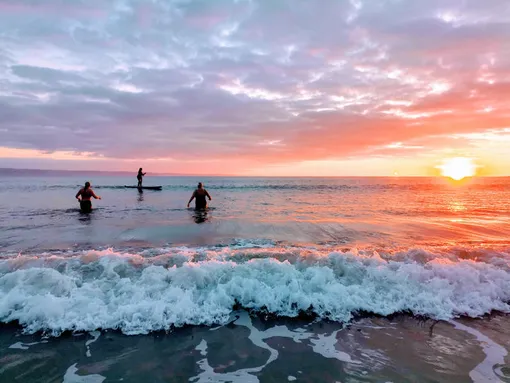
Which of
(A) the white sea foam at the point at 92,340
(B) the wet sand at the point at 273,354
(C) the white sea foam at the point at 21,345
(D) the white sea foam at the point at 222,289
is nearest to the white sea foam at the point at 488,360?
(B) the wet sand at the point at 273,354

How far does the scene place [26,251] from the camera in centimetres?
920

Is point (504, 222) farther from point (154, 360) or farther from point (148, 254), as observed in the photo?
point (154, 360)

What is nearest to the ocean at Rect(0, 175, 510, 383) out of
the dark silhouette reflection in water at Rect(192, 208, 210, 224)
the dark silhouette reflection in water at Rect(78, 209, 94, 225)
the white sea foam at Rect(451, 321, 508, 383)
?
the white sea foam at Rect(451, 321, 508, 383)

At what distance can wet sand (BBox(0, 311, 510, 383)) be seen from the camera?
12.6 ft

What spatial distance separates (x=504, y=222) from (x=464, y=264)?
11568 millimetres

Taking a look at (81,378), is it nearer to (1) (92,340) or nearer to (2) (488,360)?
(1) (92,340)

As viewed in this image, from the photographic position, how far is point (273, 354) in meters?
4.35

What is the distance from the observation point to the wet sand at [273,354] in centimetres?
384

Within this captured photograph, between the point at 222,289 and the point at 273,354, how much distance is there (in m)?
1.95

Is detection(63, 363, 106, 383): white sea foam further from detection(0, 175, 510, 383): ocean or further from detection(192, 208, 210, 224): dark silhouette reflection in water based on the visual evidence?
detection(192, 208, 210, 224): dark silhouette reflection in water

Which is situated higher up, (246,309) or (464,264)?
(464,264)

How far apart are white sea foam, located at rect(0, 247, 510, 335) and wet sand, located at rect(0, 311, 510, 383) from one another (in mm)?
347

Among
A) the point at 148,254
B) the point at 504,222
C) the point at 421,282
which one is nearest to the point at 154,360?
the point at 148,254

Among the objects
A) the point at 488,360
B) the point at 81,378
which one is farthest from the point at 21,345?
the point at 488,360
